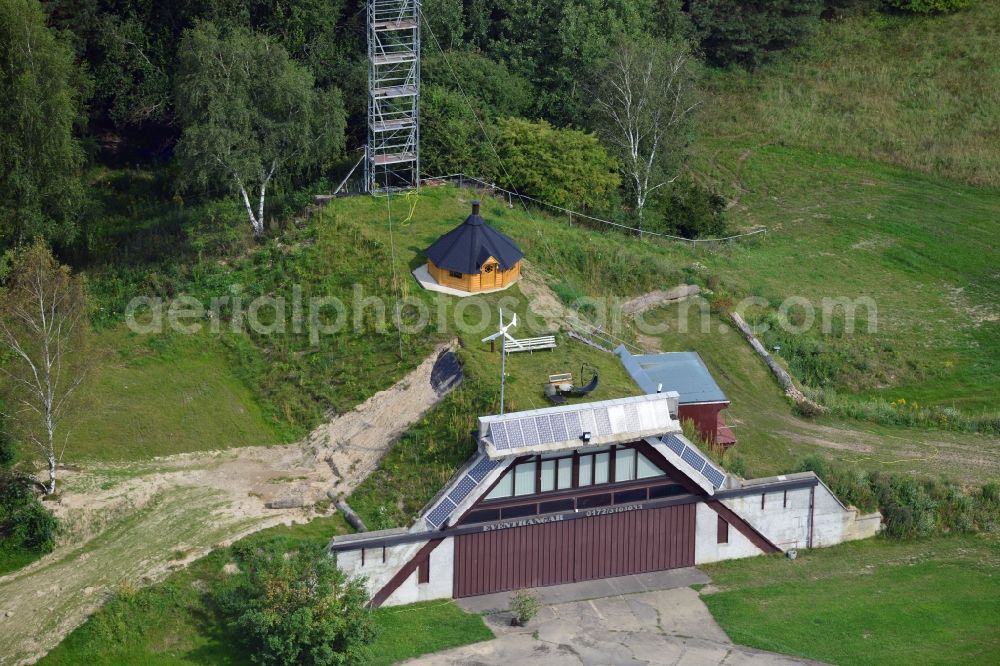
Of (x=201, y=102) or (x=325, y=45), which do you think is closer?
(x=201, y=102)

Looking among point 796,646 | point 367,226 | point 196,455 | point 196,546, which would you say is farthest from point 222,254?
point 796,646

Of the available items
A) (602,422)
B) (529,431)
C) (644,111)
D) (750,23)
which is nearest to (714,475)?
(602,422)

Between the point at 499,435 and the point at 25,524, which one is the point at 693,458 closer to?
the point at 499,435

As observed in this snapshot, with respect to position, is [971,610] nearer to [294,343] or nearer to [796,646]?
[796,646]

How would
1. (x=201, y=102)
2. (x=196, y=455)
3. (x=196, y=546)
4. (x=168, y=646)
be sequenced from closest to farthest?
(x=168, y=646) < (x=196, y=546) < (x=196, y=455) < (x=201, y=102)

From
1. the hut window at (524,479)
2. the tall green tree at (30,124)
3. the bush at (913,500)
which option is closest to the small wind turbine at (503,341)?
the hut window at (524,479)

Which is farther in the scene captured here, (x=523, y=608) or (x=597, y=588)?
(x=597, y=588)

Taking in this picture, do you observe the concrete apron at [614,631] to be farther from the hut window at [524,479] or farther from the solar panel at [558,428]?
the solar panel at [558,428]
